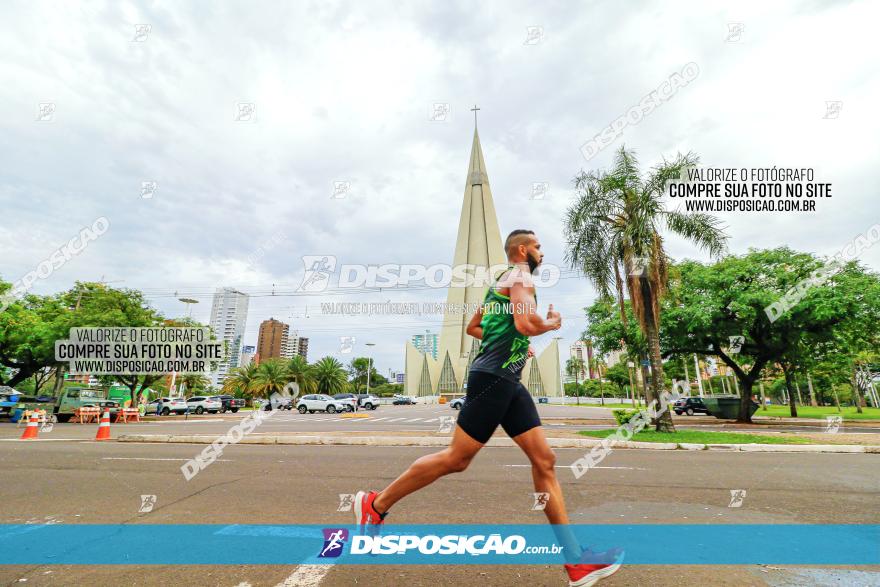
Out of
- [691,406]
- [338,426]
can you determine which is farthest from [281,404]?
[691,406]

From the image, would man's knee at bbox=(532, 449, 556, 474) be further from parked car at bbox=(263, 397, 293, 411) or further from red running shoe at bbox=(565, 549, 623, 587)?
parked car at bbox=(263, 397, 293, 411)

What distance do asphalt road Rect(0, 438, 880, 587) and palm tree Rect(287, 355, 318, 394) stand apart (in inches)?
1790

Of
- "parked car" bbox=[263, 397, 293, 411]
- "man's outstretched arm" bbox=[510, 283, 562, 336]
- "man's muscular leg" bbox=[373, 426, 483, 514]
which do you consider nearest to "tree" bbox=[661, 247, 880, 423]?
"man's outstretched arm" bbox=[510, 283, 562, 336]

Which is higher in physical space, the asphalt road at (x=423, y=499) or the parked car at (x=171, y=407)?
the asphalt road at (x=423, y=499)

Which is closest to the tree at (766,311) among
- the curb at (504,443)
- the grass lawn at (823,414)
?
the curb at (504,443)

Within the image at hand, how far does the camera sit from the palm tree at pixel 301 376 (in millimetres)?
52281

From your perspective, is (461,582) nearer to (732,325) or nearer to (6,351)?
(732,325)

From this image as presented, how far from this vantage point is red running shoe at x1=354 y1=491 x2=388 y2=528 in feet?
9.41

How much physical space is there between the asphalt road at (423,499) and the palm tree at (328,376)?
1951 inches

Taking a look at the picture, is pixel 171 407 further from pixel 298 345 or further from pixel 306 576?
pixel 298 345

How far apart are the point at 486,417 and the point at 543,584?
108 cm

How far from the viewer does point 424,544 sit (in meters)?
3.33

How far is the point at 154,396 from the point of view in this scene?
5806cm

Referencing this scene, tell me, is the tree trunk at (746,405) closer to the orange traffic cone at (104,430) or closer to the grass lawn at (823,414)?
the grass lawn at (823,414)
